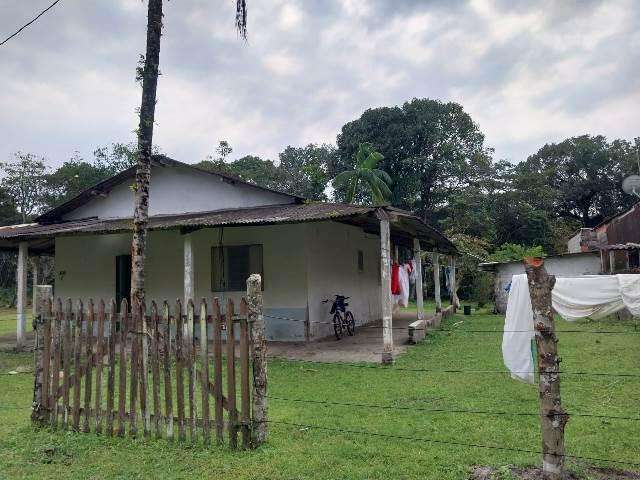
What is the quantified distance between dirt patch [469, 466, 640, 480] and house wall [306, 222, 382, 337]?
805cm

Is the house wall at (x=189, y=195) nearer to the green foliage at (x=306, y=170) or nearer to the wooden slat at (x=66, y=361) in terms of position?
the wooden slat at (x=66, y=361)

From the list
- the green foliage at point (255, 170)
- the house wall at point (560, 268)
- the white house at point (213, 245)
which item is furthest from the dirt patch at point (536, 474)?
the green foliage at point (255, 170)

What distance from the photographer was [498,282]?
2022 centimetres

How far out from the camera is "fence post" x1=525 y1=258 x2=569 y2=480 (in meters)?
3.45

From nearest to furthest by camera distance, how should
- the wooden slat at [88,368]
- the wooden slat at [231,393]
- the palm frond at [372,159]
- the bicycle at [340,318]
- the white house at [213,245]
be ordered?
the wooden slat at [231,393]
the wooden slat at [88,368]
the white house at [213,245]
the bicycle at [340,318]
the palm frond at [372,159]

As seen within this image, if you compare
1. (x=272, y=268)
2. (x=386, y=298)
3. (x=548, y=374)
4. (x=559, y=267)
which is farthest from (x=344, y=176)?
(x=548, y=374)

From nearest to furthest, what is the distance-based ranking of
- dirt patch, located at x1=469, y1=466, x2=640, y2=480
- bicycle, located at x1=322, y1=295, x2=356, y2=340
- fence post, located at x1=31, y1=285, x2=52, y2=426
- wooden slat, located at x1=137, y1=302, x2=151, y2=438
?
dirt patch, located at x1=469, y1=466, x2=640, y2=480
wooden slat, located at x1=137, y1=302, x2=151, y2=438
fence post, located at x1=31, y1=285, x2=52, y2=426
bicycle, located at x1=322, y1=295, x2=356, y2=340

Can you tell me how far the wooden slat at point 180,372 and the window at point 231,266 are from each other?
7.52 metres

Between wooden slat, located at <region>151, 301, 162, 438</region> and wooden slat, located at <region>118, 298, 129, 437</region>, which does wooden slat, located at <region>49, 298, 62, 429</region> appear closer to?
wooden slat, located at <region>118, 298, 129, 437</region>

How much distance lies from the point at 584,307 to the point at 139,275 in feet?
20.5

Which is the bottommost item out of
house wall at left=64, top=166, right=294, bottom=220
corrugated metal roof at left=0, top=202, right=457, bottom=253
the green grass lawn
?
the green grass lawn

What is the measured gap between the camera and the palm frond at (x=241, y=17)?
29.0 feet

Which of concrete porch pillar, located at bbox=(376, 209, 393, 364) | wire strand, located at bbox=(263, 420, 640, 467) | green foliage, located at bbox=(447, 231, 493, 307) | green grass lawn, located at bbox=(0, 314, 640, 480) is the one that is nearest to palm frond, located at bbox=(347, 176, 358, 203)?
Answer: green foliage, located at bbox=(447, 231, 493, 307)

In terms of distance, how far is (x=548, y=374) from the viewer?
3.46 metres
